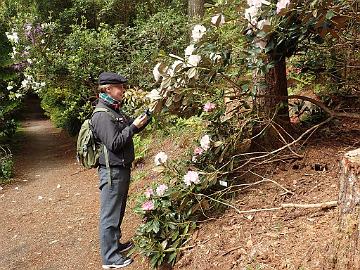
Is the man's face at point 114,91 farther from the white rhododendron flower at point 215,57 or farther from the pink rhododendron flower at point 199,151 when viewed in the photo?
the white rhododendron flower at point 215,57

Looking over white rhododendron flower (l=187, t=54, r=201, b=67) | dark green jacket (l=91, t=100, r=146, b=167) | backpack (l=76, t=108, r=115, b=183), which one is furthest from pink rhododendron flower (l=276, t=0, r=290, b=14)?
backpack (l=76, t=108, r=115, b=183)

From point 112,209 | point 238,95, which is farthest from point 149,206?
point 238,95

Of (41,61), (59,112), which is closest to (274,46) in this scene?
(41,61)

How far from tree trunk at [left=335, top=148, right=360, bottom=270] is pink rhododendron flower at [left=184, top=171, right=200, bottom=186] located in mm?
1593

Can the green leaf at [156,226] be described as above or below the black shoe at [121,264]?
above

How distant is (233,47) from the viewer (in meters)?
4.16

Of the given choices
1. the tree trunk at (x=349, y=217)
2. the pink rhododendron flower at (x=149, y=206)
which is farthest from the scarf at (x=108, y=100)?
the tree trunk at (x=349, y=217)

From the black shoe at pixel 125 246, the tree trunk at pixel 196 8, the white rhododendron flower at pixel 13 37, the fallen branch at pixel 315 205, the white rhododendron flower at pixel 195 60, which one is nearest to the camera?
the fallen branch at pixel 315 205

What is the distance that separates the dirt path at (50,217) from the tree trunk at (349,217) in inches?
89.6

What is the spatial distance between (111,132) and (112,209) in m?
0.85

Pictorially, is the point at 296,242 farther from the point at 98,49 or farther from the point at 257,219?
the point at 98,49

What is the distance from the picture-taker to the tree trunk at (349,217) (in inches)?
104

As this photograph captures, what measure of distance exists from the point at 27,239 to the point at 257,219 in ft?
11.8

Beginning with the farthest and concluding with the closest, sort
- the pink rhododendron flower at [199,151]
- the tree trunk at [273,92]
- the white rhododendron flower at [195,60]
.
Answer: the tree trunk at [273,92]
the pink rhododendron flower at [199,151]
the white rhododendron flower at [195,60]
